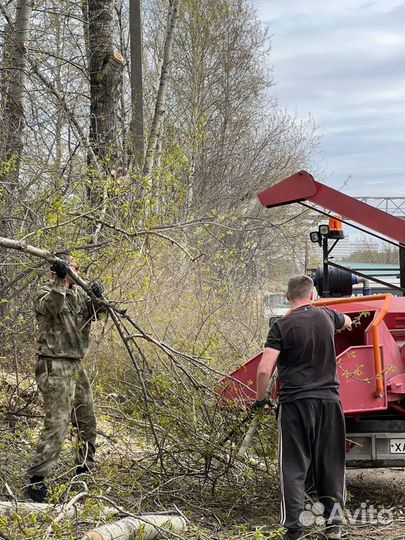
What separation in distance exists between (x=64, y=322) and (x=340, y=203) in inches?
95.5

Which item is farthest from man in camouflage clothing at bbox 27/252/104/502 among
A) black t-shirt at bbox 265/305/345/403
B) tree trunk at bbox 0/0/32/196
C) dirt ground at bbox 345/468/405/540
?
tree trunk at bbox 0/0/32/196

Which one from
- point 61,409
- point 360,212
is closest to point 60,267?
point 61,409

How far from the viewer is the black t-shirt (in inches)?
224

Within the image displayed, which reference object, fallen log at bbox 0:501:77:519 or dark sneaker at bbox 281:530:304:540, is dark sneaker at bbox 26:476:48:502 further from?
dark sneaker at bbox 281:530:304:540

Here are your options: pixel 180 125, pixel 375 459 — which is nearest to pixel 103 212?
pixel 375 459

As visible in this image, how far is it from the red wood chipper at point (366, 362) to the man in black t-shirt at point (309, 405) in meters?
0.47

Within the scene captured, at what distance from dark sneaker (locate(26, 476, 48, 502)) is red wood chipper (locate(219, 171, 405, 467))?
61.2 inches

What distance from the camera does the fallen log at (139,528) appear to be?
186 inches

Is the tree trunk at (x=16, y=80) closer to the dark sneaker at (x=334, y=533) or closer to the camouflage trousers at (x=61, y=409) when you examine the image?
the camouflage trousers at (x=61, y=409)

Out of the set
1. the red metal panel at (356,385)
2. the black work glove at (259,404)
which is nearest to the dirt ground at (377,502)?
A: the red metal panel at (356,385)

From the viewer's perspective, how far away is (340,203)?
22.7 feet

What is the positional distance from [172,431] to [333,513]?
5.05 feet

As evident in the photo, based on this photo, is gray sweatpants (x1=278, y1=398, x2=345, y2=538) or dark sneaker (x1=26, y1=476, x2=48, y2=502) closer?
gray sweatpants (x1=278, y1=398, x2=345, y2=538)

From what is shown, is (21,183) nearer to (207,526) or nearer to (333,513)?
(207,526)
